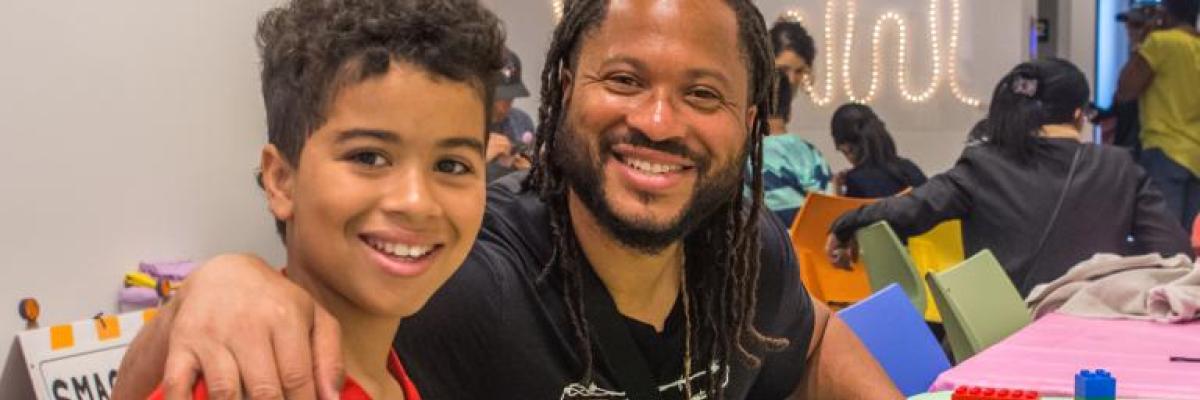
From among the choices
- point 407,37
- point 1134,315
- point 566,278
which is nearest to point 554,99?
point 566,278

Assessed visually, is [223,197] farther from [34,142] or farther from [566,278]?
[566,278]

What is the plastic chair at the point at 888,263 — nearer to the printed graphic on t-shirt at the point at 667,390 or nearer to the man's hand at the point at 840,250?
the man's hand at the point at 840,250

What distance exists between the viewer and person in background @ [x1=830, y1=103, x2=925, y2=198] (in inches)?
240

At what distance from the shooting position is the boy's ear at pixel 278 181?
119 cm

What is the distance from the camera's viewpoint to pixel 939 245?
16.8 ft

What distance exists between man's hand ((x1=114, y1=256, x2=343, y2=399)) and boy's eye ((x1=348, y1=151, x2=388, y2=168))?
0.38ft

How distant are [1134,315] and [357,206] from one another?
2395 mm

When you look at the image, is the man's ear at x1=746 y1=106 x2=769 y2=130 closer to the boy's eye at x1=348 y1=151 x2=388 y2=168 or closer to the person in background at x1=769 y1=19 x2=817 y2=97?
the boy's eye at x1=348 y1=151 x2=388 y2=168

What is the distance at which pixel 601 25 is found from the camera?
6.21 feet

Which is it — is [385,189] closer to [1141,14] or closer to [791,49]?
[791,49]

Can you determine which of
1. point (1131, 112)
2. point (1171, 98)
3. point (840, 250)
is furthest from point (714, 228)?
point (1131, 112)

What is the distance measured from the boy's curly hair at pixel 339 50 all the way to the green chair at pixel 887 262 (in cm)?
316

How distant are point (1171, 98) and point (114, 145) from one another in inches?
209

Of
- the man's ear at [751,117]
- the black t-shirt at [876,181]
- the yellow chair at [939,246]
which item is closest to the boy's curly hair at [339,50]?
the man's ear at [751,117]
